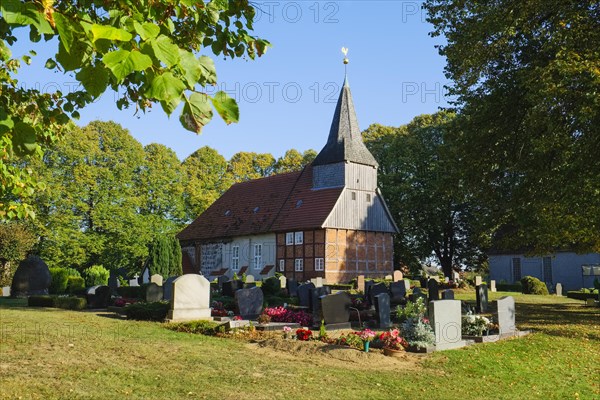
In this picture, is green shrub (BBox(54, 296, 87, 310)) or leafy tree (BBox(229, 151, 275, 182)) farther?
leafy tree (BBox(229, 151, 275, 182))

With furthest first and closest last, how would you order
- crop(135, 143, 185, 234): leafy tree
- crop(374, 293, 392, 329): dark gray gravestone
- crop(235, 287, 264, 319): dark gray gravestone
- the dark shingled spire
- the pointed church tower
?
crop(135, 143, 185, 234): leafy tree → the dark shingled spire → the pointed church tower → crop(235, 287, 264, 319): dark gray gravestone → crop(374, 293, 392, 329): dark gray gravestone

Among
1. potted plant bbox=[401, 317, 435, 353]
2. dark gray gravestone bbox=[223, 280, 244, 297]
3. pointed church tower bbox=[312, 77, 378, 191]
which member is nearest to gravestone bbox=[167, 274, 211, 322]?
potted plant bbox=[401, 317, 435, 353]

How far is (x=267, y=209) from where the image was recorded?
1640 inches

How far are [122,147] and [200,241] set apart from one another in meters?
10.5

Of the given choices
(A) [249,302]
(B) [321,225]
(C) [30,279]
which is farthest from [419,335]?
(B) [321,225]

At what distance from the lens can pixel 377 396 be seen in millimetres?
7770

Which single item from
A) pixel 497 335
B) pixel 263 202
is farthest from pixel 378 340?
pixel 263 202

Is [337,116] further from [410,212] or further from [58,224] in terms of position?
[58,224]

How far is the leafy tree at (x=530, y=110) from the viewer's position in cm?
1422

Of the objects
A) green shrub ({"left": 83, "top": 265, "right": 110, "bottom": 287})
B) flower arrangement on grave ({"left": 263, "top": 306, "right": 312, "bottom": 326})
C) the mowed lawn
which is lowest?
the mowed lawn

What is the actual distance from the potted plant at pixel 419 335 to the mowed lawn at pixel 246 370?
1.37ft

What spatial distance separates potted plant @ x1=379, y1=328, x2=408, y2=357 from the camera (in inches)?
434

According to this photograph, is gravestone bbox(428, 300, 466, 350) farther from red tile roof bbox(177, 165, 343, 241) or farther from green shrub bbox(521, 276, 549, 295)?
red tile roof bbox(177, 165, 343, 241)

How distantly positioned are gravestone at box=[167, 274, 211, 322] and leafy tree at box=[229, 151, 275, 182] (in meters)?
40.6
